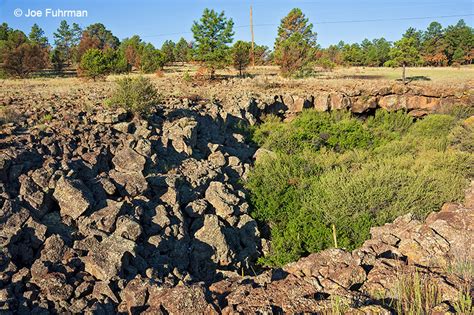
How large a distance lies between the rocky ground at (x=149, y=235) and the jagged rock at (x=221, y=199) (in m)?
0.03

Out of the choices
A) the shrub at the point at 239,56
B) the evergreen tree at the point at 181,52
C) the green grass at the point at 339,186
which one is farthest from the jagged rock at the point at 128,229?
the evergreen tree at the point at 181,52

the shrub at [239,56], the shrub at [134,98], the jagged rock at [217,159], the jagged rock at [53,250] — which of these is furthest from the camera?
the shrub at [239,56]

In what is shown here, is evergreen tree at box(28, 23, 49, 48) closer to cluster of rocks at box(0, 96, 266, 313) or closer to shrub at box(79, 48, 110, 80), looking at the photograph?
shrub at box(79, 48, 110, 80)

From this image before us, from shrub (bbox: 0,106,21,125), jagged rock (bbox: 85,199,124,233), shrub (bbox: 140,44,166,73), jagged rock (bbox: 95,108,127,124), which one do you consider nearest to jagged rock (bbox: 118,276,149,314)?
jagged rock (bbox: 85,199,124,233)

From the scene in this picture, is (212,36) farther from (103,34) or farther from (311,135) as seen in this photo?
(103,34)

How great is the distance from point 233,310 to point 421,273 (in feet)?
8.93

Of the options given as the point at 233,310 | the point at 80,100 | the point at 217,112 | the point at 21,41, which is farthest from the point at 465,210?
the point at 21,41

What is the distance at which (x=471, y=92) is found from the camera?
1856cm

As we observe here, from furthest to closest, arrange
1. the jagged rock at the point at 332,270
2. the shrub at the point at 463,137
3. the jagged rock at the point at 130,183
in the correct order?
the shrub at the point at 463,137 < the jagged rock at the point at 130,183 < the jagged rock at the point at 332,270

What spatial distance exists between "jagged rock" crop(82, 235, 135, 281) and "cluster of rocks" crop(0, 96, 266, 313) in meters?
0.02

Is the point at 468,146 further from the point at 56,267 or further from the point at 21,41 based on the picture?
the point at 21,41

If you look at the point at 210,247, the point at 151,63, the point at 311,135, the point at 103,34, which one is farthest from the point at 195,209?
the point at 103,34

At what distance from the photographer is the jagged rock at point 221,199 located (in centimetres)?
907

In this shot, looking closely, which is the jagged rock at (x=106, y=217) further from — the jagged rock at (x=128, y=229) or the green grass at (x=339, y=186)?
the green grass at (x=339, y=186)
